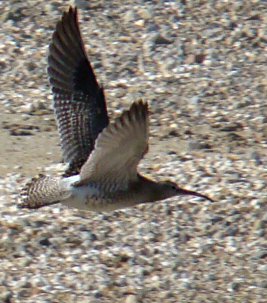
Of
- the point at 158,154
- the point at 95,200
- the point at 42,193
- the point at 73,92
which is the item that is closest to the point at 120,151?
the point at 95,200

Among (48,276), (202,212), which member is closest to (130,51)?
(202,212)

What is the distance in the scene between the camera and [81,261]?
781cm

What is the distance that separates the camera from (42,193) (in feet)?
24.8

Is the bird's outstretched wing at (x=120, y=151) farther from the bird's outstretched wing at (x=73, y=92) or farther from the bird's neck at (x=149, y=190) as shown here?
the bird's outstretched wing at (x=73, y=92)

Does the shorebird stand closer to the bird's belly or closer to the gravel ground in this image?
the bird's belly

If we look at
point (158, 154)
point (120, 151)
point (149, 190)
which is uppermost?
point (120, 151)

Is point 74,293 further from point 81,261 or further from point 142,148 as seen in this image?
point 142,148

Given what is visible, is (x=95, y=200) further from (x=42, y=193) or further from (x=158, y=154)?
(x=158, y=154)

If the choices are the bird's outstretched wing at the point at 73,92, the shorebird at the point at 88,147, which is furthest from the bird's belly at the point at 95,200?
the bird's outstretched wing at the point at 73,92

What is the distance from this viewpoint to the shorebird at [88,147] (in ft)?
22.4

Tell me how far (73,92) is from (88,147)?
0.42 m

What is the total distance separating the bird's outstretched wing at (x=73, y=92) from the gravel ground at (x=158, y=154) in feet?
2.00

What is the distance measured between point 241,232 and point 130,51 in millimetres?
2652

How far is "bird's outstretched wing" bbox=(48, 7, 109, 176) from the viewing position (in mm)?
7793
